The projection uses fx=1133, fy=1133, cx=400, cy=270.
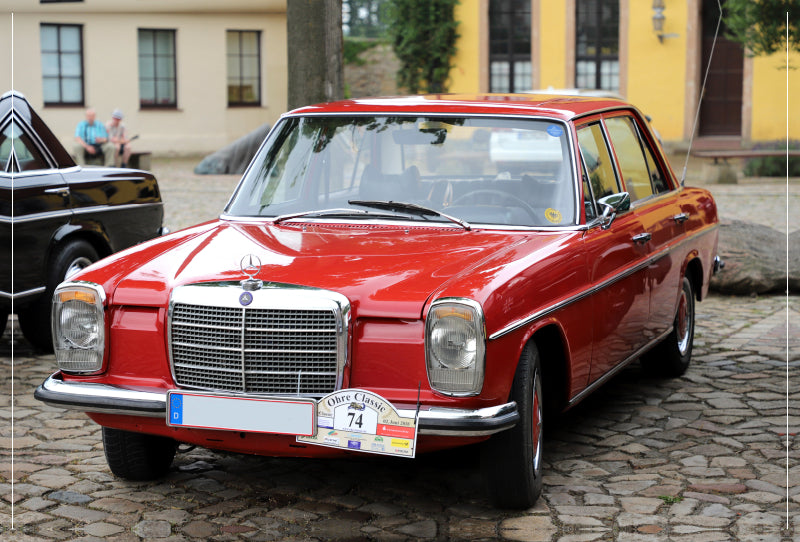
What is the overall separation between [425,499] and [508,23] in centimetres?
2750

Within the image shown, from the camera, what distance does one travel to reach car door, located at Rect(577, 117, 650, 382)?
16.6 ft

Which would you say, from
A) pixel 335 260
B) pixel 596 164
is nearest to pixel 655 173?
pixel 596 164

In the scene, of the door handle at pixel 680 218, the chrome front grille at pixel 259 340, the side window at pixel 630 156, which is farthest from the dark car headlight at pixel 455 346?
the door handle at pixel 680 218

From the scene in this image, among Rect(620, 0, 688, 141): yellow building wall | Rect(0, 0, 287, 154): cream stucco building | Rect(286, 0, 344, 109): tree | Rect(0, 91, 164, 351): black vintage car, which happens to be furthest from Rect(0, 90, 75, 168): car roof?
Rect(620, 0, 688, 141): yellow building wall

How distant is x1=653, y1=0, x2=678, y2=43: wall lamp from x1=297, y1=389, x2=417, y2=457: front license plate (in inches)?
1055

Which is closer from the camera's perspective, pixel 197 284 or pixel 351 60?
pixel 197 284

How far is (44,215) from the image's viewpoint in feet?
23.4

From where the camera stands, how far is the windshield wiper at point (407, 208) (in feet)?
16.3

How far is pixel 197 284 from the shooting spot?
420 cm

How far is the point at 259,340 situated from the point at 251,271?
0.92 feet

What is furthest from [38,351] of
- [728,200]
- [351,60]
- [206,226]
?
[351,60]

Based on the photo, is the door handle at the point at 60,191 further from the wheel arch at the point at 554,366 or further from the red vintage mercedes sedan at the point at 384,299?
the wheel arch at the point at 554,366

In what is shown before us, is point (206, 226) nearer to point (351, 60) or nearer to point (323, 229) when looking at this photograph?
point (323, 229)

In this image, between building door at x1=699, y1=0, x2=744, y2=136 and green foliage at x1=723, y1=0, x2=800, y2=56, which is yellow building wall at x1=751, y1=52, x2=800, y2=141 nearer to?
building door at x1=699, y1=0, x2=744, y2=136
